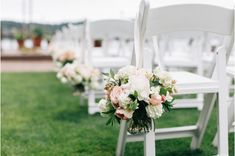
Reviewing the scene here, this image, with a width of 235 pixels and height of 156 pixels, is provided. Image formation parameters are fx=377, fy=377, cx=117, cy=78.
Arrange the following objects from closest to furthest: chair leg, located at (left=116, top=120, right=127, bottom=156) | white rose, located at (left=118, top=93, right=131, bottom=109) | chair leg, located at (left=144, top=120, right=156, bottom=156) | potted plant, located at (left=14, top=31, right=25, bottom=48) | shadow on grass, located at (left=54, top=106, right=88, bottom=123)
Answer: white rose, located at (left=118, top=93, right=131, bottom=109) < chair leg, located at (left=144, top=120, right=156, bottom=156) < chair leg, located at (left=116, top=120, right=127, bottom=156) < shadow on grass, located at (left=54, top=106, right=88, bottom=123) < potted plant, located at (left=14, top=31, right=25, bottom=48)

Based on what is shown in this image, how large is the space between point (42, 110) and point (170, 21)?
5.89ft

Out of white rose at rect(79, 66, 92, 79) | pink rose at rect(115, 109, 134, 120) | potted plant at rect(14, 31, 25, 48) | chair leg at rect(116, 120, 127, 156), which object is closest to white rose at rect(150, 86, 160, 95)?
pink rose at rect(115, 109, 134, 120)

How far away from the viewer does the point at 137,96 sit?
4.09ft

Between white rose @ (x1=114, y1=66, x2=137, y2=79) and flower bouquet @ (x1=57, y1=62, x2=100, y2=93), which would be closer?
white rose @ (x1=114, y1=66, x2=137, y2=79)

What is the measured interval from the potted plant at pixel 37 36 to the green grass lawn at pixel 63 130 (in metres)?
5.77

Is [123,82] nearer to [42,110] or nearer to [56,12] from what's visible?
[42,110]

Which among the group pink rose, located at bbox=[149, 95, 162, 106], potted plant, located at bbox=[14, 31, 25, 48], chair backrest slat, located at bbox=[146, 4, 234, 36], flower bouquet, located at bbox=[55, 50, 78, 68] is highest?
potted plant, located at bbox=[14, 31, 25, 48]

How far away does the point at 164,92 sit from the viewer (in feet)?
4.24

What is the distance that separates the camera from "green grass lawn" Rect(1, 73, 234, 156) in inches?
78.3

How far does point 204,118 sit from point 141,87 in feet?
2.30

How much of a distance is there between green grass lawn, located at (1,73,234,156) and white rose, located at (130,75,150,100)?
0.78m

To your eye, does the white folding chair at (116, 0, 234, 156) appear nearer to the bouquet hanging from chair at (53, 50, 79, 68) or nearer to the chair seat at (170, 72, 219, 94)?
the chair seat at (170, 72, 219, 94)

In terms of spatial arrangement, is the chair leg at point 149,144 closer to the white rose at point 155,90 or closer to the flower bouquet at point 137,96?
the flower bouquet at point 137,96

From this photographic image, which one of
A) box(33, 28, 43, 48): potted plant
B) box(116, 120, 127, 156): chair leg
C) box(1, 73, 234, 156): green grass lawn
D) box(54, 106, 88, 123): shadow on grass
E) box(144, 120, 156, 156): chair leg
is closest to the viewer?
box(144, 120, 156, 156): chair leg
